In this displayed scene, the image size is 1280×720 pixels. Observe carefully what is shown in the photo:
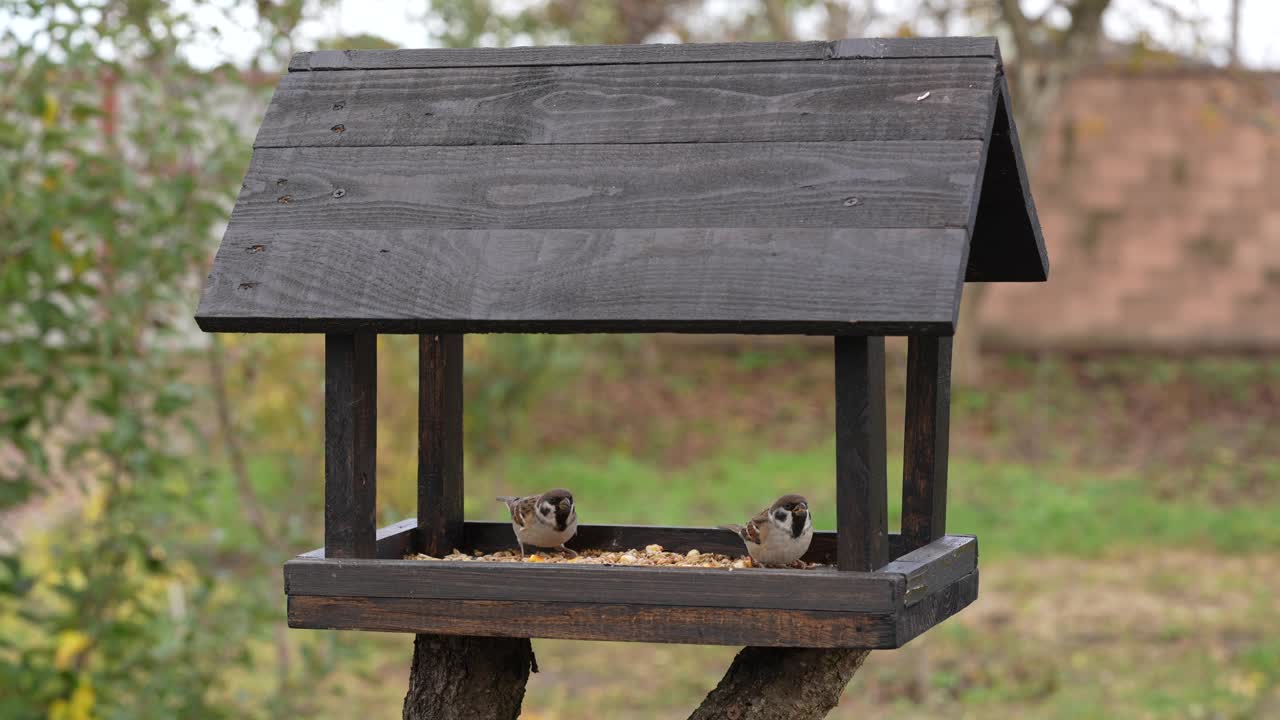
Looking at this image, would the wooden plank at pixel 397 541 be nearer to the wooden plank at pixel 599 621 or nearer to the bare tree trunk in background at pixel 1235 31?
the wooden plank at pixel 599 621

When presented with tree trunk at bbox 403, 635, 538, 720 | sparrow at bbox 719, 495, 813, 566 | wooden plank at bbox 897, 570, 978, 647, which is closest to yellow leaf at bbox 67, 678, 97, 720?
tree trunk at bbox 403, 635, 538, 720

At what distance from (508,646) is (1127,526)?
25.9ft

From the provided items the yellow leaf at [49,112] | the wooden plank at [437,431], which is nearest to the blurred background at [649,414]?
the yellow leaf at [49,112]

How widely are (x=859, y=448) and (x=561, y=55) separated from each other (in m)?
0.98

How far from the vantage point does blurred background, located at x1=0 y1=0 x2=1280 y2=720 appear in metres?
4.52

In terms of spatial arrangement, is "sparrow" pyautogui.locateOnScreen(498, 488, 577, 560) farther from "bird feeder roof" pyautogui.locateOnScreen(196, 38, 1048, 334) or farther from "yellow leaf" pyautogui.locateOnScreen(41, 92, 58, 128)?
"yellow leaf" pyautogui.locateOnScreen(41, 92, 58, 128)

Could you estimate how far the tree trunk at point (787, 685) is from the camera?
3006 millimetres

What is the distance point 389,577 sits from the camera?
284 cm

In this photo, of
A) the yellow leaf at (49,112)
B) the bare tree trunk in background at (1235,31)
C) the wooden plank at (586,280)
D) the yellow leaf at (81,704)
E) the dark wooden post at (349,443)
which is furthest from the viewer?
the bare tree trunk in background at (1235,31)

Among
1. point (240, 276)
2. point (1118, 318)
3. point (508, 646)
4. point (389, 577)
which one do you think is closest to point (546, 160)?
point (240, 276)

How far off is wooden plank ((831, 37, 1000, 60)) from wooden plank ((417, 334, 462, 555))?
3.85ft

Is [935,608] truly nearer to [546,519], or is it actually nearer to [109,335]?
[546,519]

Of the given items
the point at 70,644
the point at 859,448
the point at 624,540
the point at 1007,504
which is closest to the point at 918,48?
the point at 859,448

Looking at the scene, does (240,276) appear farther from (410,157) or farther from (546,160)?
(546,160)
